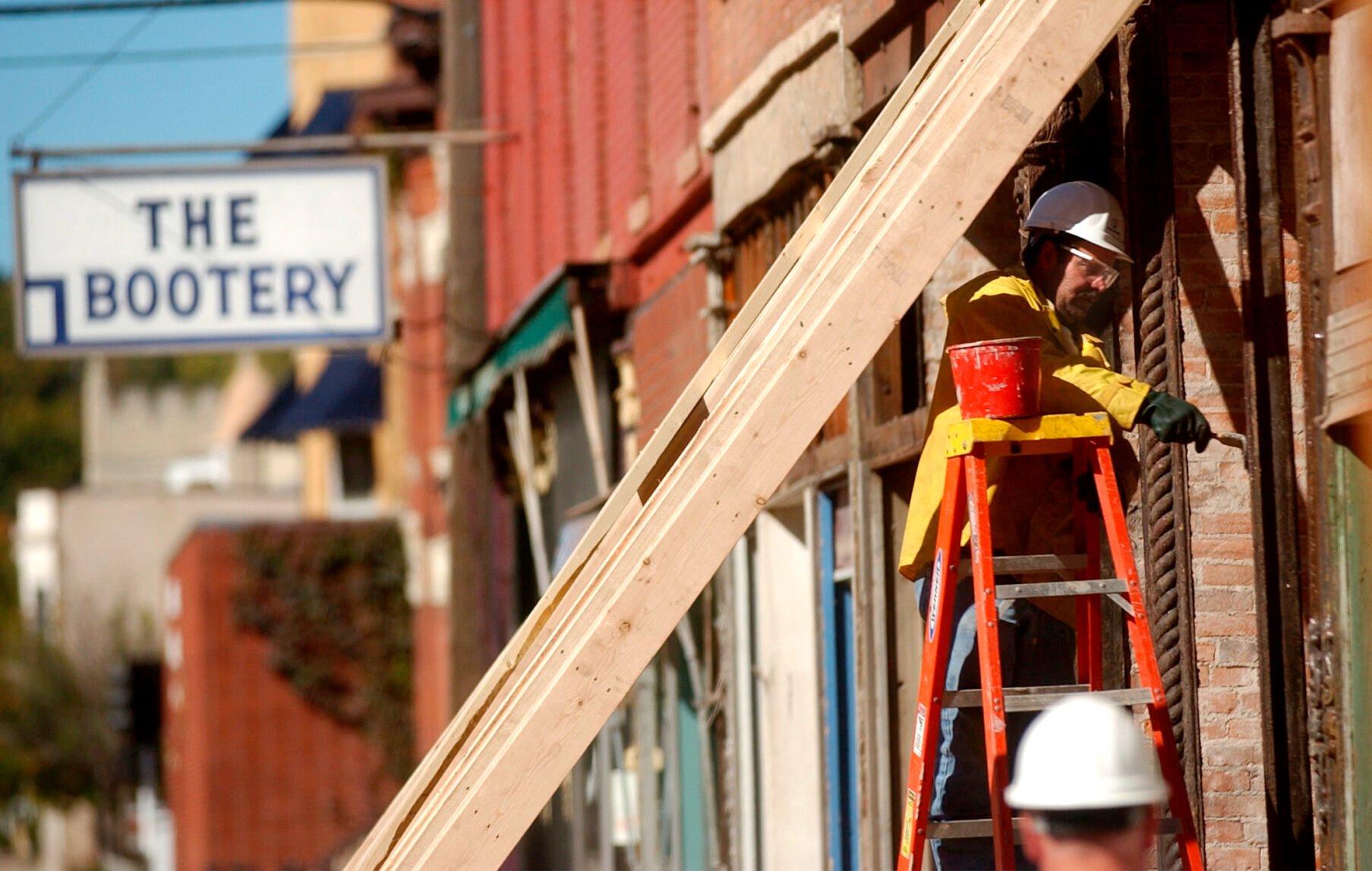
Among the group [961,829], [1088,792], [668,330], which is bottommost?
[961,829]

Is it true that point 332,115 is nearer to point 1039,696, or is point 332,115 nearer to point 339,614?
point 339,614

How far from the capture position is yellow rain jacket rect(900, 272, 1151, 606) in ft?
16.7

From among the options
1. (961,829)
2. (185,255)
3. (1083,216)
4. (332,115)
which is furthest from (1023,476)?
(332,115)

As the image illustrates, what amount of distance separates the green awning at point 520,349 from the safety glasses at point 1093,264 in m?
6.56

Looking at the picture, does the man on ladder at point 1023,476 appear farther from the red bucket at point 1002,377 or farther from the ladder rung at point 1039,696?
the ladder rung at point 1039,696

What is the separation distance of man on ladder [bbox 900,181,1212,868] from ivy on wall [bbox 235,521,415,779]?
22470 millimetres

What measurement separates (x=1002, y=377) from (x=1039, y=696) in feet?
2.29

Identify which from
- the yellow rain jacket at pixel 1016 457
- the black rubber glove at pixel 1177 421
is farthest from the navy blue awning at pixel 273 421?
the black rubber glove at pixel 1177 421

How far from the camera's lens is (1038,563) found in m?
5.05

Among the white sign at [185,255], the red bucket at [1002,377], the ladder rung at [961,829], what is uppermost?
the white sign at [185,255]

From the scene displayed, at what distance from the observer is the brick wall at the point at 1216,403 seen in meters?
5.71

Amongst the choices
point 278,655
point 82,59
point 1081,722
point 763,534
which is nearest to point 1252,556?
point 1081,722

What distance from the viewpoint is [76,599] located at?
47062 millimetres

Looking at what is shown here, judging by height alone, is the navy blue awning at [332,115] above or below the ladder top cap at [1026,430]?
above
